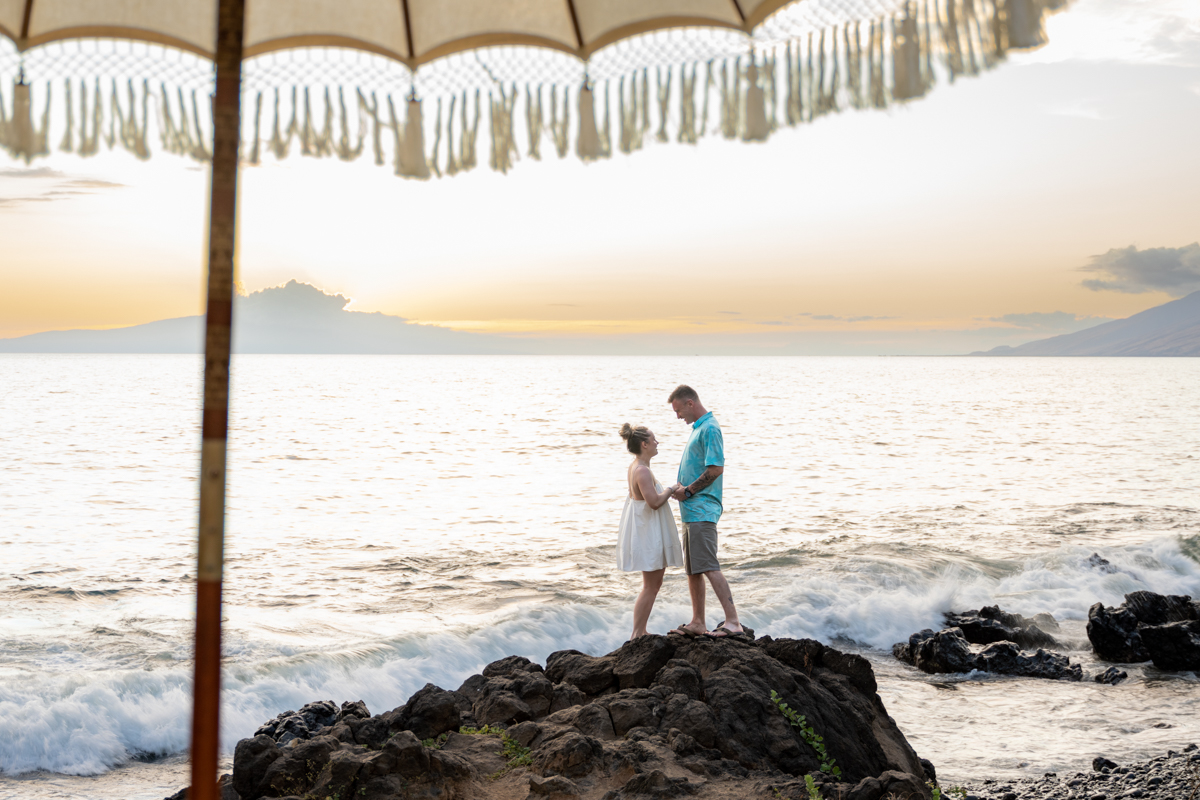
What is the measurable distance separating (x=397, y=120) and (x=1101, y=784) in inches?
276

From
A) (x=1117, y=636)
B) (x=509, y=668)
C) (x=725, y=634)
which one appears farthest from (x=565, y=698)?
(x=1117, y=636)

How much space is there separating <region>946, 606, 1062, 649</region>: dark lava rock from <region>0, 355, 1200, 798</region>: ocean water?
0.48 meters

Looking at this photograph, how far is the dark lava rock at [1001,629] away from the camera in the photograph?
1201cm

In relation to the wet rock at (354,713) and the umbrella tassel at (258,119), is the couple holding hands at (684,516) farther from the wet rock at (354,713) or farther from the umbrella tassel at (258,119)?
the umbrella tassel at (258,119)

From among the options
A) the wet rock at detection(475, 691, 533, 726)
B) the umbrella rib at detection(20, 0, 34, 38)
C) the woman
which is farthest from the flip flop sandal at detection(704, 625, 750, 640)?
the umbrella rib at detection(20, 0, 34, 38)

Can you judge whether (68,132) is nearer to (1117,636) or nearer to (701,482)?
(701,482)

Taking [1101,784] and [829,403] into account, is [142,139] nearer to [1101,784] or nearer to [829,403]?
[1101,784]

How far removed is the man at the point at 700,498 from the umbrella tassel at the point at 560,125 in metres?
3.21

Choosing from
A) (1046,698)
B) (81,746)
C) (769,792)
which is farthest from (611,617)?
(769,792)

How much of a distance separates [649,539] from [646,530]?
8cm

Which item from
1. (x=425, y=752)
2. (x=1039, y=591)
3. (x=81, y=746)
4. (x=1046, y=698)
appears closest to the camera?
(x=425, y=752)

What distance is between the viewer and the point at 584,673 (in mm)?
6016

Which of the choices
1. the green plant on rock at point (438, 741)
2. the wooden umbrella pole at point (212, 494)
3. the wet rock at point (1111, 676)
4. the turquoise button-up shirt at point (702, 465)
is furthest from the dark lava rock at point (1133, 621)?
the wooden umbrella pole at point (212, 494)

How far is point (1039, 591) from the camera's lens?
14992 millimetres
